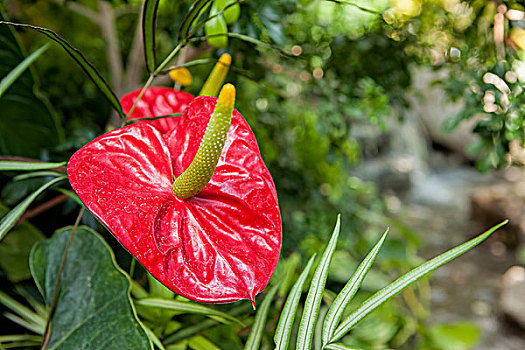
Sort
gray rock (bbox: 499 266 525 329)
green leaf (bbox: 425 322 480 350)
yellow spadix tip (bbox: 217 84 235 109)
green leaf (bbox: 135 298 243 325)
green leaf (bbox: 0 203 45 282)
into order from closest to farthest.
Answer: yellow spadix tip (bbox: 217 84 235 109) < green leaf (bbox: 135 298 243 325) < green leaf (bbox: 0 203 45 282) < green leaf (bbox: 425 322 480 350) < gray rock (bbox: 499 266 525 329)

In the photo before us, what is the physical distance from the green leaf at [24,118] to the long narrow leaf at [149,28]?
0.84ft

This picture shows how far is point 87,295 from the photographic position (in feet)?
1.44

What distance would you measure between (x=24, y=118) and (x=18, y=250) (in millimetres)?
191

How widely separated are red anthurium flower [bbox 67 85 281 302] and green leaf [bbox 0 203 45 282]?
1.02 feet

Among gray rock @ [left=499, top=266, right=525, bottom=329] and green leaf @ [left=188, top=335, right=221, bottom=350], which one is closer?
green leaf @ [left=188, top=335, right=221, bottom=350]

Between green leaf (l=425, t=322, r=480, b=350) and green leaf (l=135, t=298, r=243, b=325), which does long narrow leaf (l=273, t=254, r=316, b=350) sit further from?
green leaf (l=425, t=322, r=480, b=350)

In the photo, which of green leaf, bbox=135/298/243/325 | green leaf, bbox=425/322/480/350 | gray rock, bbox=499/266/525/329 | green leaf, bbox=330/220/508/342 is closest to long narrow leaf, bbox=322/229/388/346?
green leaf, bbox=330/220/508/342

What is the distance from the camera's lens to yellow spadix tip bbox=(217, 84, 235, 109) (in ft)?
1.02

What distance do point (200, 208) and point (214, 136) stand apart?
0.22 feet

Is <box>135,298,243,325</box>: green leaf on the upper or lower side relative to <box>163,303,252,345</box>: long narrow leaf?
upper

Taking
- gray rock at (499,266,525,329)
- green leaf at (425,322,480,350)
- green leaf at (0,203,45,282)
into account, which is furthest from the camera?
gray rock at (499,266,525,329)

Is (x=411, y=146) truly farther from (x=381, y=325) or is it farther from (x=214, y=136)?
(x=214, y=136)

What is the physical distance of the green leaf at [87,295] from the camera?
0.40 meters

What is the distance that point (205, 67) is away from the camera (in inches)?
42.8
